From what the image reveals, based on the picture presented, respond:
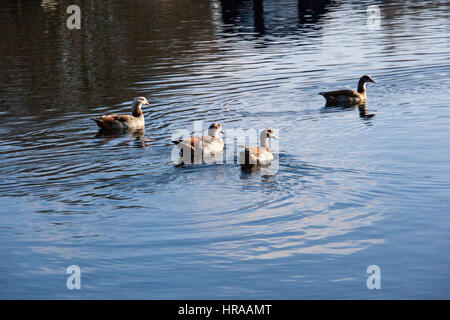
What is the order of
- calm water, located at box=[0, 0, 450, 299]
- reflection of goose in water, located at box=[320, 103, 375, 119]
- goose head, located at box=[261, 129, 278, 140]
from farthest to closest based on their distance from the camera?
reflection of goose in water, located at box=[320, 103, 375, 119] < goose head, located at box=[261, 129, 278, 140] < calm water, located at box=[0, 0, 450, 299]

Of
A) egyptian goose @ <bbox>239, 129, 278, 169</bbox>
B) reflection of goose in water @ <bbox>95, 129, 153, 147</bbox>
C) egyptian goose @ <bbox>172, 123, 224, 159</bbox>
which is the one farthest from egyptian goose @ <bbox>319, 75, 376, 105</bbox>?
egyptian goose @ <bbox>239, 129, 278, 169</bbox>

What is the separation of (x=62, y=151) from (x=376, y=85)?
1435 centimetres

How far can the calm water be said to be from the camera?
11.5 m

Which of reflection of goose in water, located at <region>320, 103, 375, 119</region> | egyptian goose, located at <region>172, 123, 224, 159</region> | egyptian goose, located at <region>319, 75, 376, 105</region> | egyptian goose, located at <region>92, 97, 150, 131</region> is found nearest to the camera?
egyptian goose, located at <region>172, 123, 224, 159</region>

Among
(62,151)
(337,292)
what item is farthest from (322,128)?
(337,292)

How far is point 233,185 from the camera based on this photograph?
51.6ft

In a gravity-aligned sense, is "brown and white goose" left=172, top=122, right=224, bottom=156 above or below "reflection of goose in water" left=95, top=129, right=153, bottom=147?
above

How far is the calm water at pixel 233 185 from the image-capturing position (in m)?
11.5

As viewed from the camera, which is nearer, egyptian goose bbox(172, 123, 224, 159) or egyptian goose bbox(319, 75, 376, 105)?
egyptian goose bbox(172, 123, 224, 159)

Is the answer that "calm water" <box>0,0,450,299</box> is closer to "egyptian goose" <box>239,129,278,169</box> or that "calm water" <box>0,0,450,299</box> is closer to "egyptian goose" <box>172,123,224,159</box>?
"egyptian goose" <box>239,129,278,169</box>

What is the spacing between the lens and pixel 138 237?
1309cm

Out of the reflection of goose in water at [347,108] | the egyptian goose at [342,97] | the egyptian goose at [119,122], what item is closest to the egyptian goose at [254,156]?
the egyptian goose at [119,122]

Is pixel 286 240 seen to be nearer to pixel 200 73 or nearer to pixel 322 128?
pixel 322 128

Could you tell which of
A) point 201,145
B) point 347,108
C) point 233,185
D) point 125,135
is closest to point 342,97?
point 347,108
